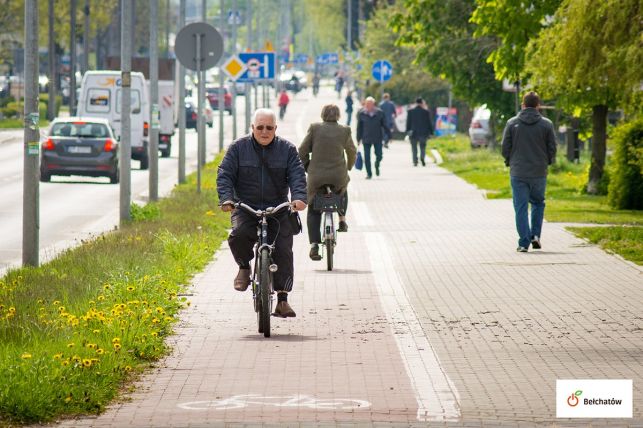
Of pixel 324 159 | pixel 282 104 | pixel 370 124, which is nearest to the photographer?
pixel 324 159

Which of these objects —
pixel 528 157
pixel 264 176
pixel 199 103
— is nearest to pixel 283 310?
pixel 264 176

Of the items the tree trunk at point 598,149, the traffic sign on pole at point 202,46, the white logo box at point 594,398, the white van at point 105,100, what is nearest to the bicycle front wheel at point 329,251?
the white logo box at point 594,398

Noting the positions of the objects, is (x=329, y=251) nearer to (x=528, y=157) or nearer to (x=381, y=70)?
(x=528, y=157)

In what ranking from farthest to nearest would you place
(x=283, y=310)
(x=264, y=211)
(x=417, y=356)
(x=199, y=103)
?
(x=199, y=103)
(x=283, y=310)
(x=264, y=211)
(x=417, y=356)

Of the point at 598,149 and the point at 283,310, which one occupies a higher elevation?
the point at 283,310

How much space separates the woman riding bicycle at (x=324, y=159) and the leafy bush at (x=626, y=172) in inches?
359

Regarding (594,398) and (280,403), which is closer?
(280,403)

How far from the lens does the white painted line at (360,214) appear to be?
23984 mm

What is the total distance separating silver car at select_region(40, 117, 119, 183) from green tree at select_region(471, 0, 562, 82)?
9878 mm

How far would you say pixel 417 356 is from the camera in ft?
34.7

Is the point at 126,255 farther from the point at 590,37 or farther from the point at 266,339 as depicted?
the point at 590,37

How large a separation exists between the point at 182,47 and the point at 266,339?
15115 mm

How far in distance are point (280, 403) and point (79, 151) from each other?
2780 cm

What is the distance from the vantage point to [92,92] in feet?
145
